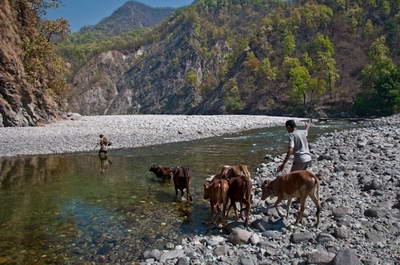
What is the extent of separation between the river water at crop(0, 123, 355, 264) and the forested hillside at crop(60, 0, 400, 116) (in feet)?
158

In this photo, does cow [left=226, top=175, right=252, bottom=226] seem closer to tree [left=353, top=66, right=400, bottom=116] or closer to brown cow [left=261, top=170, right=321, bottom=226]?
brown cow [left=261, top=170, right=321, bottom=226]

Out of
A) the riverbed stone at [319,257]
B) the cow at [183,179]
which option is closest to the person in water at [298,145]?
the riverbed stone at [319,257]

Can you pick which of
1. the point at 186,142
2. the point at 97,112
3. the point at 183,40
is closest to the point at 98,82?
the point at 97,112

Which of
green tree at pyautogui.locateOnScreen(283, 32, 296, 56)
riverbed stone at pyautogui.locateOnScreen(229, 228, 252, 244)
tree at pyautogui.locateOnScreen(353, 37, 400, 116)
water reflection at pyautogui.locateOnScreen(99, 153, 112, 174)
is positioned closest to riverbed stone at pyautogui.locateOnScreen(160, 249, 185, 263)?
riverbed stone at pyautogui.locateOnScreen(229, 228, 252, 244)

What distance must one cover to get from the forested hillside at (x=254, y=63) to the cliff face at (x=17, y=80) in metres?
48.2

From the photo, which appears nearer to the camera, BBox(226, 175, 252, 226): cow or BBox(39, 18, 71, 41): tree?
BBox(226, 175, 252, 226): cow

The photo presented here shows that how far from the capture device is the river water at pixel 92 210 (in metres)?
6.63

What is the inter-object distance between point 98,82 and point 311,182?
148721 mm

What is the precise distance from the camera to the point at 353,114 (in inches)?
2416

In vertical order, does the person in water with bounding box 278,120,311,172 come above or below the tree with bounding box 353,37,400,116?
below

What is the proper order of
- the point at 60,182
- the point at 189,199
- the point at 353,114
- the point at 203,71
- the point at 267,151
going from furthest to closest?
the point at 203,71, the point at 353,114, the point at 267,151, the point at 60,182, the point at 189,199

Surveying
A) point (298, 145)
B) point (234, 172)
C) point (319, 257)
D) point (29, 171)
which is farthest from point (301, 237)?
point (29, 171)

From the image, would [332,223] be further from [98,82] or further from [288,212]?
[98,82]

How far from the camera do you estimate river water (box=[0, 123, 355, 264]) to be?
6.63m
